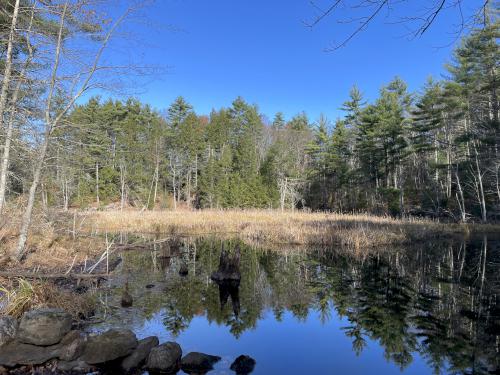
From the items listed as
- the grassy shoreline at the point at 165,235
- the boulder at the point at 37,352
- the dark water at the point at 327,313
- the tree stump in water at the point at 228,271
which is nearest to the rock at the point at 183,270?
the dark water at the point at 327,313

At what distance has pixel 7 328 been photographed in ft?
17.3

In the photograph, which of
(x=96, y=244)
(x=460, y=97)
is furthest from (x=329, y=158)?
(x=96, y=244)

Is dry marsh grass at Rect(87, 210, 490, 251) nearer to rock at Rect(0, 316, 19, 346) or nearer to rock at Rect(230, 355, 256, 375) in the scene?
rock at Rect(230, 355, 256, 375)

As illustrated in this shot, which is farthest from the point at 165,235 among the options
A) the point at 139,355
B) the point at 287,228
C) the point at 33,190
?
the point at 139,355

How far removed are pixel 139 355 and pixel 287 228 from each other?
14.0 meters

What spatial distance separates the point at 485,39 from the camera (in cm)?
2000

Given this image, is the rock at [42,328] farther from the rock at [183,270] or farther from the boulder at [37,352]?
the rock at [183,270]

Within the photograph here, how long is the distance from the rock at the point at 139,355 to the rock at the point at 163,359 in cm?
14

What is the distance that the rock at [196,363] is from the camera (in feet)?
16.9

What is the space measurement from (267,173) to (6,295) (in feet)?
112

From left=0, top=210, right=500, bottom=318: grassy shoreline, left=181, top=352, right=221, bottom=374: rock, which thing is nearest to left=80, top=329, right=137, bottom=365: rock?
left=181, top=352, right=221, bottom=374: rock

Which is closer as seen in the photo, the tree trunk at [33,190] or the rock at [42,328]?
the rock at [42,328]

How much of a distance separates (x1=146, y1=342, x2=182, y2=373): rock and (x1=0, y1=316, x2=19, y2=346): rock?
1952mm

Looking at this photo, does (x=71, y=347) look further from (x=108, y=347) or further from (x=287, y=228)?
(x=287, y=228)
